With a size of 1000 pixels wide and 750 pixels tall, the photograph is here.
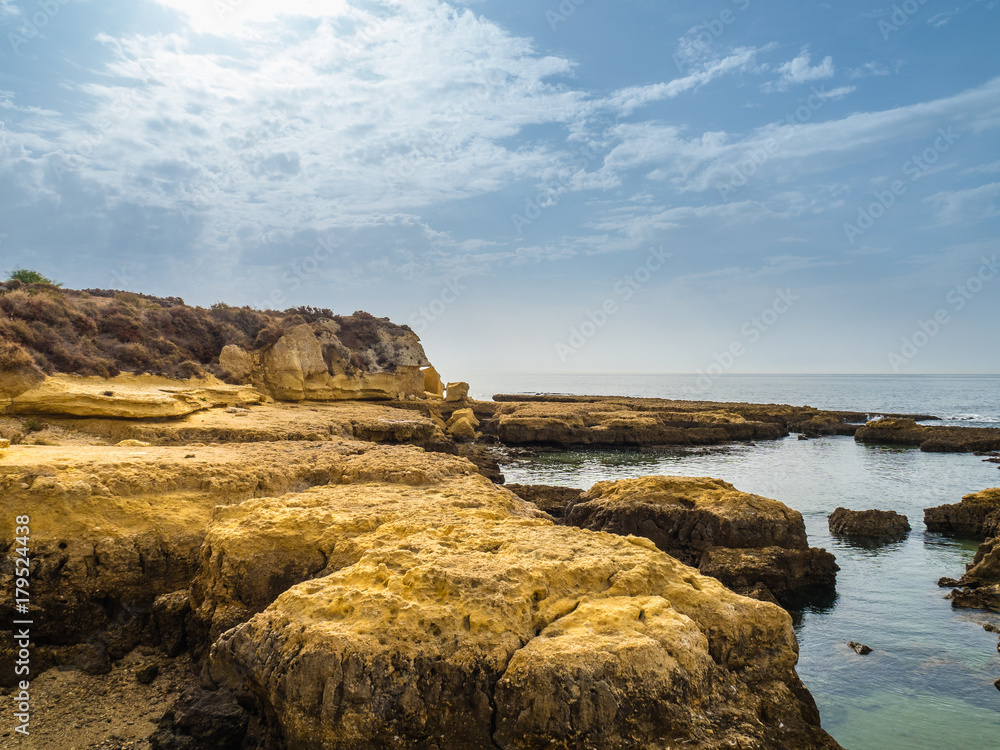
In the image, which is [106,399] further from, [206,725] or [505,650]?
[505,650]

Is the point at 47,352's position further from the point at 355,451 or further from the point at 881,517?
the point at 881,517

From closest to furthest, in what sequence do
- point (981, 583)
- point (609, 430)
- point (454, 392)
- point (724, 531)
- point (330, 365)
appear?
point (981, 583) < point (724, 531) < point (330, 365) < point (609, 430) < point (454, 392)

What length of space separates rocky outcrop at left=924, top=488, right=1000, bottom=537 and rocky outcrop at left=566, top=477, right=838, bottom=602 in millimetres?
7326

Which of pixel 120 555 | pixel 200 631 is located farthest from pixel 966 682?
pixel 120 555

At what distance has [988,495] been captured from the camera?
19516 millimetres

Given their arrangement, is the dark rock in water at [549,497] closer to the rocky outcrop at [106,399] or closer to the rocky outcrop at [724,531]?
the rocky outcrop at [724,531]

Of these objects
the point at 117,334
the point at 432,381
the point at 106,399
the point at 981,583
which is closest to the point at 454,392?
the point at 432,381

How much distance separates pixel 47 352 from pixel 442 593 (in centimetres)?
1984

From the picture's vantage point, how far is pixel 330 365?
33219mm

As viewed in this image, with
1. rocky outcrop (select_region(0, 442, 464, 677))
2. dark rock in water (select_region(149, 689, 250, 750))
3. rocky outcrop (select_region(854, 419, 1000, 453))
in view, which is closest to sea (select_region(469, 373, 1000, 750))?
dark rock in water (select_region(149, 689, 250, 750))

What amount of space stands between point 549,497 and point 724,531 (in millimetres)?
8161

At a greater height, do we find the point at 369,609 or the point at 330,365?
the point at 330,365

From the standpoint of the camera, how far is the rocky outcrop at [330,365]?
29688 millimetres

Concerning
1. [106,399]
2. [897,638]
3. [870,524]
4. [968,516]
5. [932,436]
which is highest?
[106,399]
